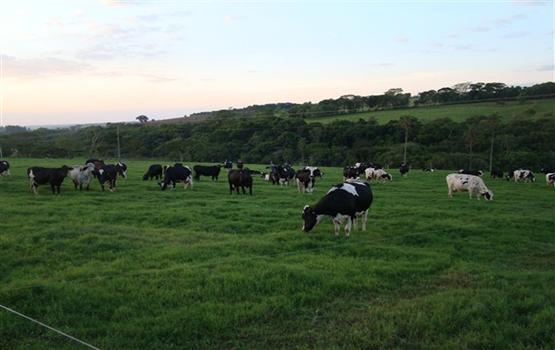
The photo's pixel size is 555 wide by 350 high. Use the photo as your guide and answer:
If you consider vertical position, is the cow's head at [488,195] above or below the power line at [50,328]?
above

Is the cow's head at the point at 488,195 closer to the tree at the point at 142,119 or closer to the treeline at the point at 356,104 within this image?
the treeline at the point at 356,104

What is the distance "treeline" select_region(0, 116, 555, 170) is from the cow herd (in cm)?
2079

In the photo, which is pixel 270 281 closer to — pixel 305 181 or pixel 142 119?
pixel 305 181

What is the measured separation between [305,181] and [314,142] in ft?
149

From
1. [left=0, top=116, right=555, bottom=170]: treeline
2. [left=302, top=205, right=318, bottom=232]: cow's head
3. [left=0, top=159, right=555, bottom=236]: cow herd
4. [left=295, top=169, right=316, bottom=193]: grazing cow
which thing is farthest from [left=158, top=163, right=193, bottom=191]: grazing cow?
[left=0, top=116, right=555, bottom=170]: treeline

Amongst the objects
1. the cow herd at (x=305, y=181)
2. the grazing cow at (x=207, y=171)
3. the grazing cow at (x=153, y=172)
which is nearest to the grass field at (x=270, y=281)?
the cow herd at (x=305, y=181)

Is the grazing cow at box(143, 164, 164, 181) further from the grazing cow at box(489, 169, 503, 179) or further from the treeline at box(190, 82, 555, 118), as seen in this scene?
the treeline at box(190, 82, 555, 118)

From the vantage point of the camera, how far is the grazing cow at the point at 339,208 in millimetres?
13164

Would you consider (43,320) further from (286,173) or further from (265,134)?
(265,134)

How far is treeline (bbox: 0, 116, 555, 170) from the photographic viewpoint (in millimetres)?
59344

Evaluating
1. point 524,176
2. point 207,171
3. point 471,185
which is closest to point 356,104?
point 524,176

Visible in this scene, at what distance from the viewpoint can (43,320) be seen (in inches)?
282

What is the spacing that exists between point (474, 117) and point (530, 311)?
6569cm

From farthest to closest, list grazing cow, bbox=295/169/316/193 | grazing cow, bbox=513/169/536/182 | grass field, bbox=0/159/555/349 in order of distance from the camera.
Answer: grazing cow, bbox=513/169/536/182, grazing cow, bbox=295/169/316/193, grass field, bbox=0/159/555/349
